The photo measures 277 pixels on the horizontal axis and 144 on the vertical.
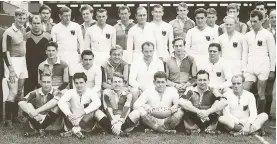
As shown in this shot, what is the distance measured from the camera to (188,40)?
19.0 ft

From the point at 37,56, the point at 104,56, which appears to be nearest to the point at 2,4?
the point at 37,56

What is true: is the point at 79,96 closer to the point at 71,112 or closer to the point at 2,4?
the point at 71,112

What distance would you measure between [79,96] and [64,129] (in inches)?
19.0

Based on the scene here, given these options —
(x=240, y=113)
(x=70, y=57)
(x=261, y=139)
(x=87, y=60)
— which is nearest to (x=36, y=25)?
(x=70, y=57)

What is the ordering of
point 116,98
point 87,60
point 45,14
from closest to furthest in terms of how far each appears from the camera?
point 116,98 → point 87,60 → point 45,14

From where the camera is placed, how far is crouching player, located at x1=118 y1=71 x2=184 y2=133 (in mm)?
4645

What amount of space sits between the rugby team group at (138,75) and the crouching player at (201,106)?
12 millimetres

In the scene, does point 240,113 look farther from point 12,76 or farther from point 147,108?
point 12,76

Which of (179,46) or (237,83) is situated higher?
(179,46)

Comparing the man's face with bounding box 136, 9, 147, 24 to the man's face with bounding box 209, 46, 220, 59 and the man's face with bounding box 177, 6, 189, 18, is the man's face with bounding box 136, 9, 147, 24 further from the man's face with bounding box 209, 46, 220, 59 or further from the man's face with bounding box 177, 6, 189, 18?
the man's face with bounding box 209, 46, 220, 59

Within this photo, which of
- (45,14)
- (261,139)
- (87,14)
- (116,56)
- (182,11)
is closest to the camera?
(261,139)

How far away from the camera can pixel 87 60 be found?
492 cm

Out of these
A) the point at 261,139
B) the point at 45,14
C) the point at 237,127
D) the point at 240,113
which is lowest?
the point at 261,139

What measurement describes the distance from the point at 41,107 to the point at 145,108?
1245 mm
